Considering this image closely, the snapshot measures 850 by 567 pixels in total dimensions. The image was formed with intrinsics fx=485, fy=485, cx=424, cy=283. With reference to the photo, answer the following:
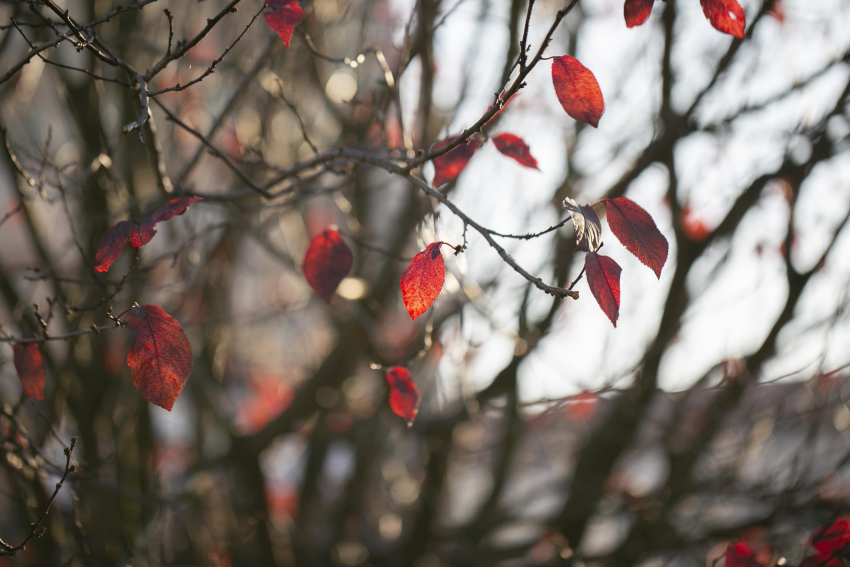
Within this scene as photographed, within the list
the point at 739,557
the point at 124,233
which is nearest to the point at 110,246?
the point at 124,233

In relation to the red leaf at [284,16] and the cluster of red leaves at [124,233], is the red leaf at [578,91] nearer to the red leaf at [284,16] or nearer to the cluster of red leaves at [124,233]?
the red leaf at [284,16]

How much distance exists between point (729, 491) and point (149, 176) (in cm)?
335

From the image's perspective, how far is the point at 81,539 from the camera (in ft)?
4.91

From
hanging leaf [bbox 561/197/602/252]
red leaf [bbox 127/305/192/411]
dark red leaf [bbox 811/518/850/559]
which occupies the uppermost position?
red leaf [bbox 127/305/192/411]

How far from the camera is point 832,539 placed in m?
1.39

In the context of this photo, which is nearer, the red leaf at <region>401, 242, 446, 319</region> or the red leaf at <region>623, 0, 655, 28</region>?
the red leaf at <region>401, 242, 446, 319</region>

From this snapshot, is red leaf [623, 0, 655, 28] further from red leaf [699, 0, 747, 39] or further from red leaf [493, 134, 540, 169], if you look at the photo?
red leaf [493, 134, 540, 169]

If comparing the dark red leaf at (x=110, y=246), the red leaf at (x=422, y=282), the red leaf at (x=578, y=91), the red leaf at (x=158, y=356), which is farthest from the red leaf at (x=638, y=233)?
the dark red leaf at (x=110, y=246)

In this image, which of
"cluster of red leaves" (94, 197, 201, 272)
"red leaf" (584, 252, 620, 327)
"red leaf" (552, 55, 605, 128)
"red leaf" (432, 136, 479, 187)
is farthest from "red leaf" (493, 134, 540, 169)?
"cluster of red leaves" (94, 197, 201, 272)

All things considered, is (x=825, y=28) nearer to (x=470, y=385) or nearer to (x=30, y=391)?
(x=470, y=385)

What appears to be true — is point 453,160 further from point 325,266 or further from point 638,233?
point 638,233

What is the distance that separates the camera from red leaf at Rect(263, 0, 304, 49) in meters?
1.13

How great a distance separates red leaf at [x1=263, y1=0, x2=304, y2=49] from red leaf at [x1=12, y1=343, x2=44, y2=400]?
3.36ft

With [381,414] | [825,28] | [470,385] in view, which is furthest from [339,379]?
[825,28]
